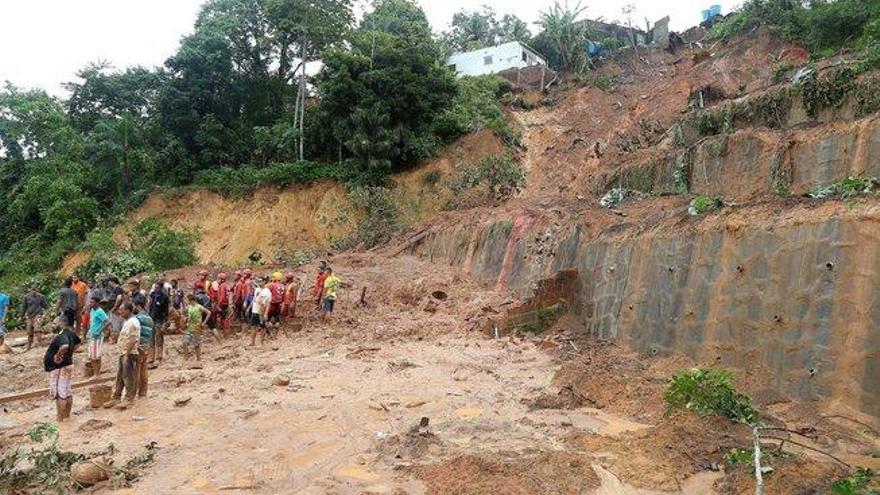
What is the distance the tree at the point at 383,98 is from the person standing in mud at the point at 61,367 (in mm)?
18532

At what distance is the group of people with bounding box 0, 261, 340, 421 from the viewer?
9.50 meters

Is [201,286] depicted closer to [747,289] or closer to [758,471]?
[747,289]

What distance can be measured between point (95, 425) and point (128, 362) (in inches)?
45.7

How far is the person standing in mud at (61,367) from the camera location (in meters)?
8.62

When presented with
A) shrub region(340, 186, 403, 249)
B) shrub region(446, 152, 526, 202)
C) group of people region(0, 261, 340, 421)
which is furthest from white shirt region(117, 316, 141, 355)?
shrub region(446, 152, 526, 202)

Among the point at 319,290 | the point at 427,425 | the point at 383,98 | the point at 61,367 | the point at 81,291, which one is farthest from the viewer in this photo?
the point at 383,98

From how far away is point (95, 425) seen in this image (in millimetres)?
8391

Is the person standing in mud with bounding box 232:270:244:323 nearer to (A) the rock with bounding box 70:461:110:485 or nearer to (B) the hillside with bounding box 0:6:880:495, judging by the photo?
(B) the hillside with bounding box 0:6:880:495

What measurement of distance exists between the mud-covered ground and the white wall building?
27998 millimetres

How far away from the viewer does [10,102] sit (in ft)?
104

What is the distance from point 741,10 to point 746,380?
30.2 meters

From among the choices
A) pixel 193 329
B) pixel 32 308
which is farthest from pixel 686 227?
pixel 32 308

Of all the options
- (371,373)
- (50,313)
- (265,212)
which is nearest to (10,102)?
(265,212)

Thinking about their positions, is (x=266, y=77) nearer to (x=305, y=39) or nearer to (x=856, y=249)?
(x=305, y=39)
